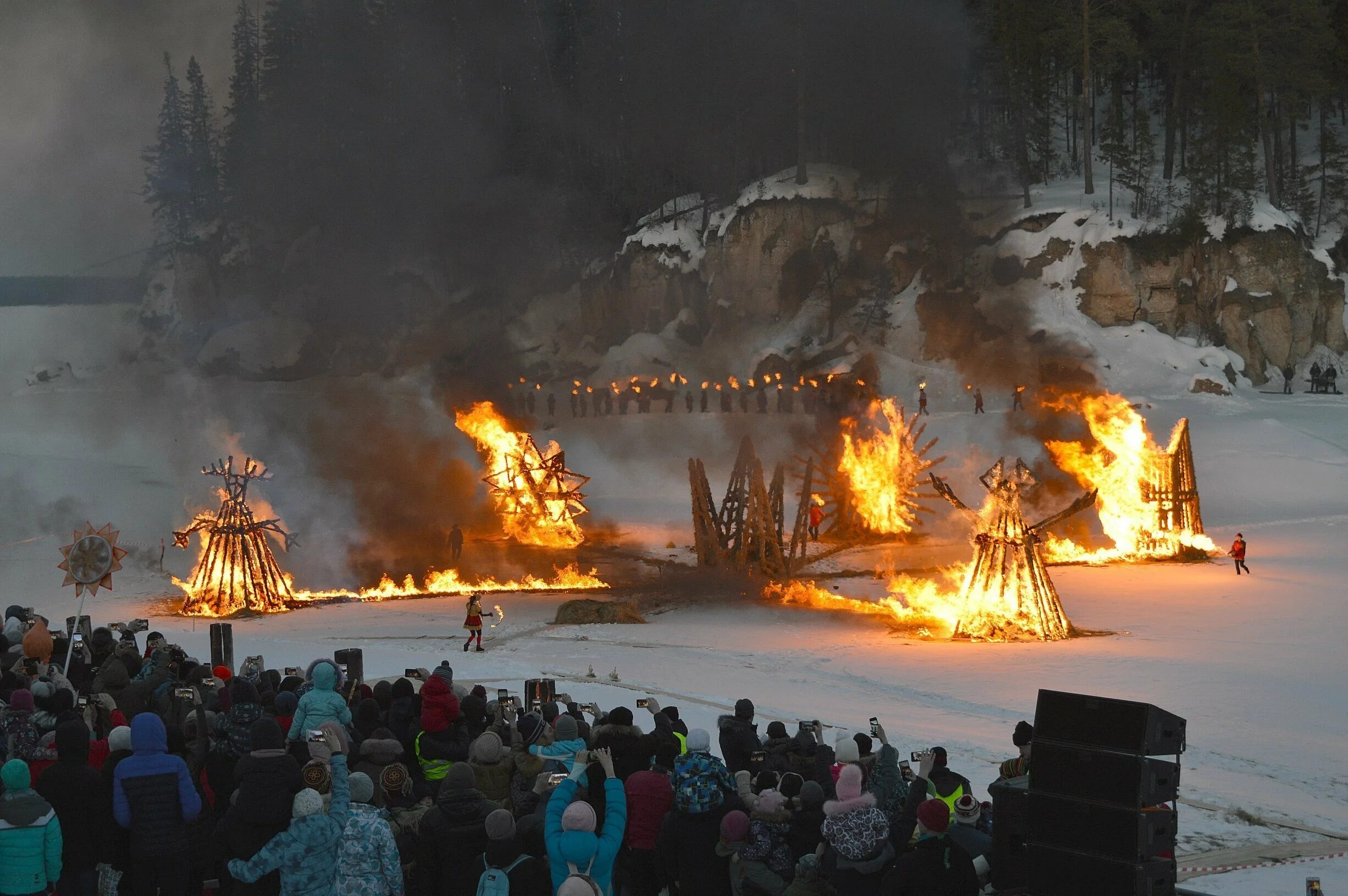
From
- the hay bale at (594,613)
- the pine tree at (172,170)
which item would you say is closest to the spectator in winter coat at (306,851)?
the hay bale at (594,613)

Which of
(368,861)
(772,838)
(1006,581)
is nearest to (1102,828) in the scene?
(772,838)

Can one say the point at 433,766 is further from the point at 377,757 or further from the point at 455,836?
the point at 455,836

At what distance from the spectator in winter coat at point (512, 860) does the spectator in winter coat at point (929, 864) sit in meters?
1.55

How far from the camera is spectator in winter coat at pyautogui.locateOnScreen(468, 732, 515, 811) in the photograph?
7469 mm

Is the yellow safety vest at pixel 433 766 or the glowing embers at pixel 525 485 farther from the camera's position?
the glowing embers at pixel 525 485

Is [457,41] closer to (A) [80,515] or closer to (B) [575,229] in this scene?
(B) [575,229]

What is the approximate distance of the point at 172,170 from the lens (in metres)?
65.1

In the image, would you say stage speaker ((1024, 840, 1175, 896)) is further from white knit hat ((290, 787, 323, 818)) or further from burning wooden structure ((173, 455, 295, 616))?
burning wooden structure ((173, 455, 295, 616))

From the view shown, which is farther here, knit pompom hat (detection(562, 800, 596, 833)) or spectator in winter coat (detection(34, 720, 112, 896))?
spectator in winter coat (detection(34, 720, 112, 896))

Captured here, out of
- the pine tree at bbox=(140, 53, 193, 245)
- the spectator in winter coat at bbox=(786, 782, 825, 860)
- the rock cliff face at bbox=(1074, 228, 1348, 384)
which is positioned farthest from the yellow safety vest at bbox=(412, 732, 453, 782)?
the pine tree at bbox=(140, 53, 193, 245)

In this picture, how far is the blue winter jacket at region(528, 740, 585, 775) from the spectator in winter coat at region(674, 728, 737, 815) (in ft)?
3.26

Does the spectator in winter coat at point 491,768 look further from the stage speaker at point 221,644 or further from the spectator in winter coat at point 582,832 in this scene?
the stage speaker at point 221,644

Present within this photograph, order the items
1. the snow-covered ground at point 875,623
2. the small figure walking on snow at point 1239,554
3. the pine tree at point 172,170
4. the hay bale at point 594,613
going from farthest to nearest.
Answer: the pine tree at point 172,170
the small figure walking on snow at point 1239,554
the hay bale at point 594,613
the snow-covered ground at point 875,623

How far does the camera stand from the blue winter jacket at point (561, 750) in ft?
25.5
